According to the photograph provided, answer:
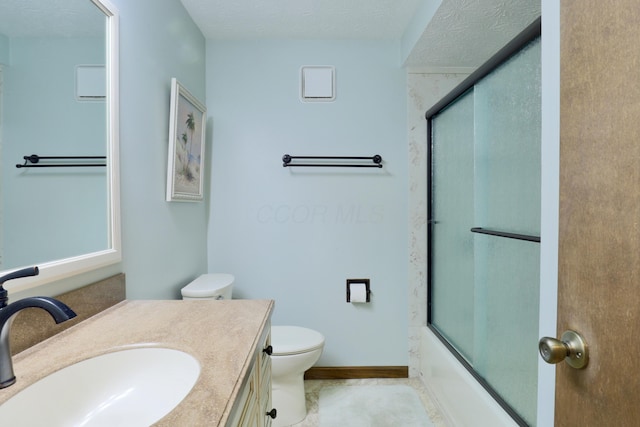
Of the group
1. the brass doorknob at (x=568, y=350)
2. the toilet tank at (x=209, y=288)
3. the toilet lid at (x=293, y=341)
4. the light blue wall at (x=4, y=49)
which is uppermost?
the light blue wall at (x=4, y=49)

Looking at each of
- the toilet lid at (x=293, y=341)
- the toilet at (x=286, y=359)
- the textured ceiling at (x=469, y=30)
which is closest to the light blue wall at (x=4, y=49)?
the toilet at (x=286, y=359)

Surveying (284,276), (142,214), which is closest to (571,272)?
(142,214)

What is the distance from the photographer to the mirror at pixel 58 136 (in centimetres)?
75

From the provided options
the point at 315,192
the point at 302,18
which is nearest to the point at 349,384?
the point at 315,192

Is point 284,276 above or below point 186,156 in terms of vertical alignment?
below

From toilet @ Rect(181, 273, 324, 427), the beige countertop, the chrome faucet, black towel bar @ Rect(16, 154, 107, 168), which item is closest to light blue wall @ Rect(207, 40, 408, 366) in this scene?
toilet @ Rect(181, 273, 324, 427)

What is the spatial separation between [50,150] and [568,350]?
1310mm

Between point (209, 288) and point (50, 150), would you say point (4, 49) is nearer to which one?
point (50, 150)

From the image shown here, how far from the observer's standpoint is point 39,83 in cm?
82

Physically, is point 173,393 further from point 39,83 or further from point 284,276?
point 284,276

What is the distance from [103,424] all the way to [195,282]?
3.56 feet

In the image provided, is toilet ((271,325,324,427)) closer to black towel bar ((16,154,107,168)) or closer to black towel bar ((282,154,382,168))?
black towel bar ((282,154,382,168))

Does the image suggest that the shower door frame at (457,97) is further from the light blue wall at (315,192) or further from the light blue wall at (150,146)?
the light blue wall at (150,146)

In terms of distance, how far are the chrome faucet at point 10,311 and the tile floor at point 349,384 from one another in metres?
1.44
